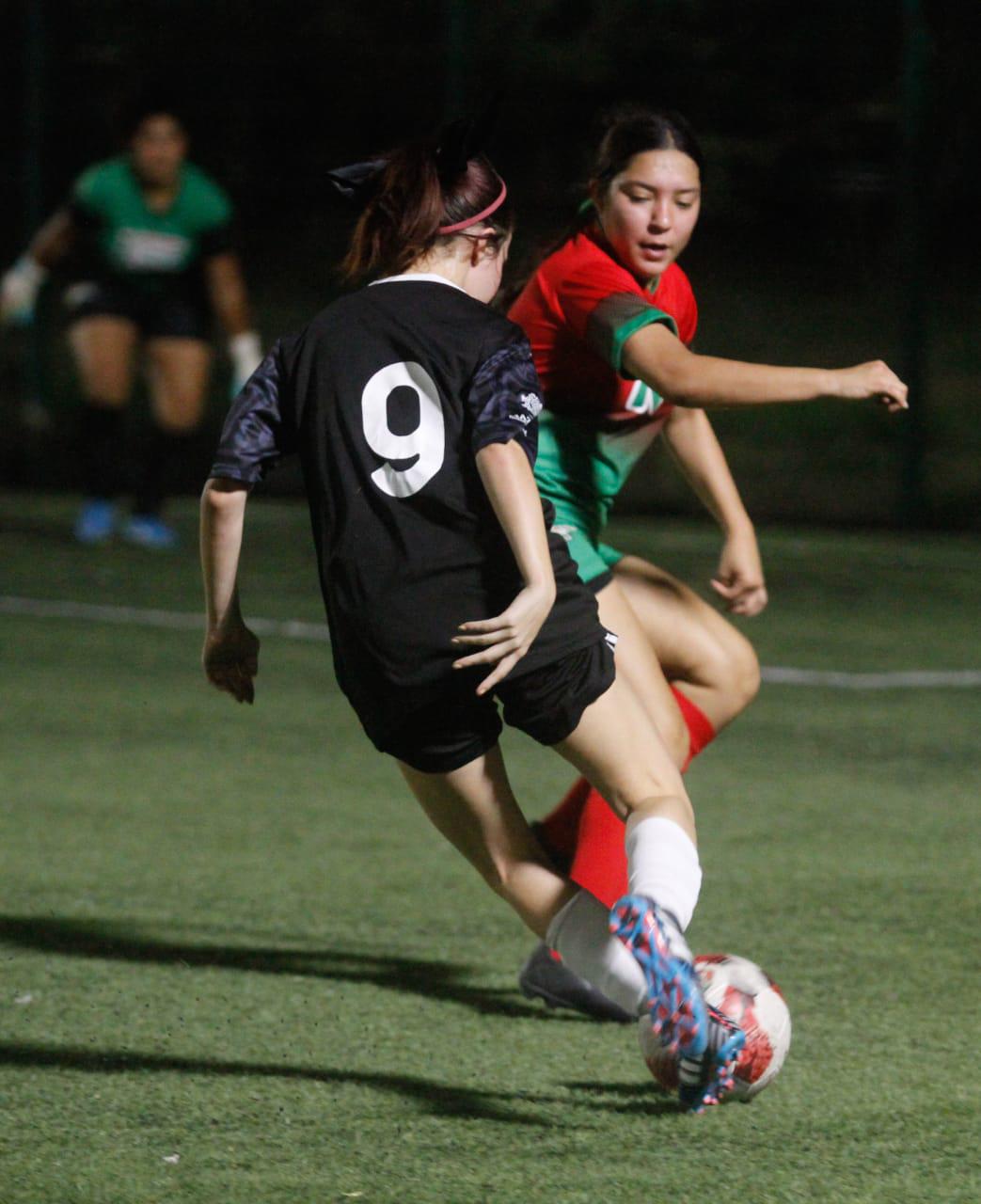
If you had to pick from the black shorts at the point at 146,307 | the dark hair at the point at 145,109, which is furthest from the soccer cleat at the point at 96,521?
the dark hair at the point at 145,109

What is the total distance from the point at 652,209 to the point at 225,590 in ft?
3.41

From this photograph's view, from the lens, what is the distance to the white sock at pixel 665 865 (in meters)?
3.24

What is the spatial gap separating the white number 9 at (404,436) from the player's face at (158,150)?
318 inches

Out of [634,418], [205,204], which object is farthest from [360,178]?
[205,204]

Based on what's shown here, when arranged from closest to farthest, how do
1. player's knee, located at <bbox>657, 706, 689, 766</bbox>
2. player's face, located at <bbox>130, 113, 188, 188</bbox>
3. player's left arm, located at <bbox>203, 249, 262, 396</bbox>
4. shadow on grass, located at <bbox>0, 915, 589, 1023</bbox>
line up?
player's knee, located at <bbox>657, 706, 689, 766</bbox> < shadow on grass, located at <bbox>0, 915, 589, 1023</bbox> < player's face, located at <bbox>130, 113, 188, 188</bbox> < player's left arm, located at <bbox>203, 249, 262, 396</bbox>

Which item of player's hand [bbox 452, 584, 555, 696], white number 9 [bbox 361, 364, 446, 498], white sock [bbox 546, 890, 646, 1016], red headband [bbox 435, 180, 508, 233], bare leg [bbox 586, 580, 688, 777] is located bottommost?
white sock [bbox 546, 890, 646, 1016]

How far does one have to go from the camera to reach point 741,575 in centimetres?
445

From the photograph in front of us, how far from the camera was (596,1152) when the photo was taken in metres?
3.28

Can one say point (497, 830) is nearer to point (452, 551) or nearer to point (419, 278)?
point (452, 551)

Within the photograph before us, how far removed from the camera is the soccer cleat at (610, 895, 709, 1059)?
3139mm

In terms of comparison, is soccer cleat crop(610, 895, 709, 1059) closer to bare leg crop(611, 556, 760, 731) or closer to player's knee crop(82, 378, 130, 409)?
bare leg crop(611, 556, 760, 731)

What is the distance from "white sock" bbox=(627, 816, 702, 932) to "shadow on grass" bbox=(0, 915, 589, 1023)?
2.94 ft

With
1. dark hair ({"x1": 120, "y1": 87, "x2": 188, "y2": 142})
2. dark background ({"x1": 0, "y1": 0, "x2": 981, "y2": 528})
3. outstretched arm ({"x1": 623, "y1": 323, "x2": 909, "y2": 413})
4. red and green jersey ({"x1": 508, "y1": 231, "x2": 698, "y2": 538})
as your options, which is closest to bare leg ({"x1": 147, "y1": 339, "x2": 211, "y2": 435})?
dark hair ({"x1": 120, "y1": 87, "x2": 188, "y2": 142})

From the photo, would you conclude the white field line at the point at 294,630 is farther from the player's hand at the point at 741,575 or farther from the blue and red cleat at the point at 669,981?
the blue and red cleat at the point at 669,981
